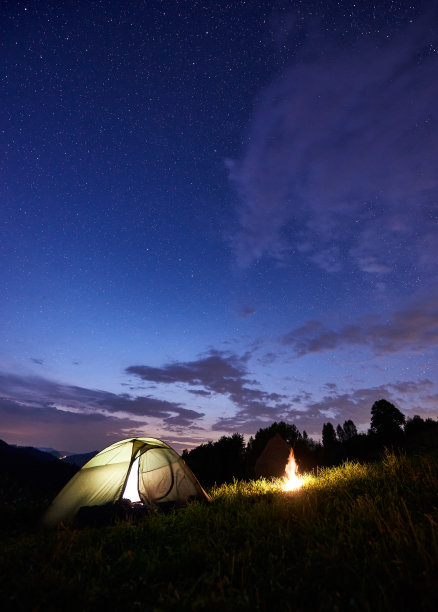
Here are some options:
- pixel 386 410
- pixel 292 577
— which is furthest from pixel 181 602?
pixel 386 410

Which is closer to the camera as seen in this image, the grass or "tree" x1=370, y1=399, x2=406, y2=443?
the grass

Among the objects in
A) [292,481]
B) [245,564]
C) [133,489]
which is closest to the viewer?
[245,564]

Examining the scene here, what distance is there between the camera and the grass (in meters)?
3.40

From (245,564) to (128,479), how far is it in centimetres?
639

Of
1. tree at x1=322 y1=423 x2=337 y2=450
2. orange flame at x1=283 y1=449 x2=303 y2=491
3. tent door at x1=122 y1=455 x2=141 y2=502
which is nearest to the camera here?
orange flame at x1=283 y1=449 x2=303 y2=491

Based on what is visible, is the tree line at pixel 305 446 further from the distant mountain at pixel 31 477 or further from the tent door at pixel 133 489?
the tent door at pixel 133 489

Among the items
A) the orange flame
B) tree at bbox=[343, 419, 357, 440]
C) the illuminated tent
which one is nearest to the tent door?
the illuminated tent

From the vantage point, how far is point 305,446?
223 ft

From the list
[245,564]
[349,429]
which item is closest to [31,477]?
[245,564]

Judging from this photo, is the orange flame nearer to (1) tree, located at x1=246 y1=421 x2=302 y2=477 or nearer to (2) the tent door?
(2) the tent door

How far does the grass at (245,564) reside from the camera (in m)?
3.40

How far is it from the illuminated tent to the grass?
2.26 m

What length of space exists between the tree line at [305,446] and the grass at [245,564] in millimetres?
38761

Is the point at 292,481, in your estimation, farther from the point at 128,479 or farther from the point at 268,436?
the point at 268,436
